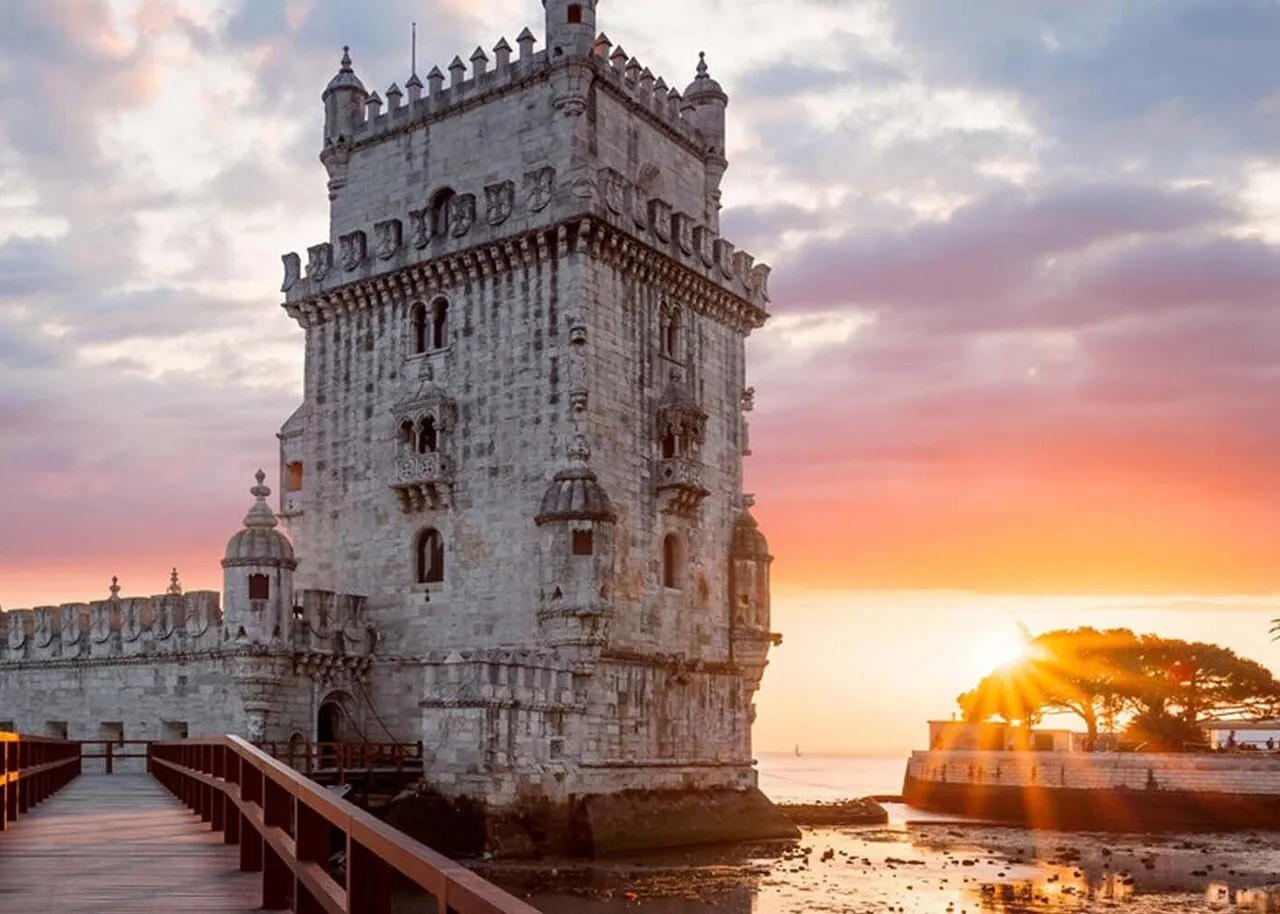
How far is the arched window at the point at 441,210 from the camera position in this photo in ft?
144

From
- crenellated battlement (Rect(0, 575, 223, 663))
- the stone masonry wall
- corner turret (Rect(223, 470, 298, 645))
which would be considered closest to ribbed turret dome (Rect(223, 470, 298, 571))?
corner turret (Rect(223, 470, 298, 645))

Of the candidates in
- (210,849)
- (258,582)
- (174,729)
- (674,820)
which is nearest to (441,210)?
(258,582)

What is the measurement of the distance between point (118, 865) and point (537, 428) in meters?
28.0

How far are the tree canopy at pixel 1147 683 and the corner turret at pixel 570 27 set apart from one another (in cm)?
4645

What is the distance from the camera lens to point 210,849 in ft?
47.8

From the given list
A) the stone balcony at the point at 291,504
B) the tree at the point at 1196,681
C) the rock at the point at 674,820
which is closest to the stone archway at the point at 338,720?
the stone balcony at the point at 291,504

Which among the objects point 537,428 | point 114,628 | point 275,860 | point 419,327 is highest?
point 419,327

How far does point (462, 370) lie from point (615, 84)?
30.7 feet

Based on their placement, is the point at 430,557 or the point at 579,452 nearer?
the point at 579,452

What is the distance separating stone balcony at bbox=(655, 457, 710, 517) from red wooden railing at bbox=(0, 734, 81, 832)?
1758 cm

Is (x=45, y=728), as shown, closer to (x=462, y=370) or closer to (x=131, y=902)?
(x=462, y=370)

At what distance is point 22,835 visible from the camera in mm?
15805

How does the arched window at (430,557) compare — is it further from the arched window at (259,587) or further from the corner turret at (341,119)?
the corner turret at (341,119)

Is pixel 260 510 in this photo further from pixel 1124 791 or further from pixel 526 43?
pixel 1124 791
